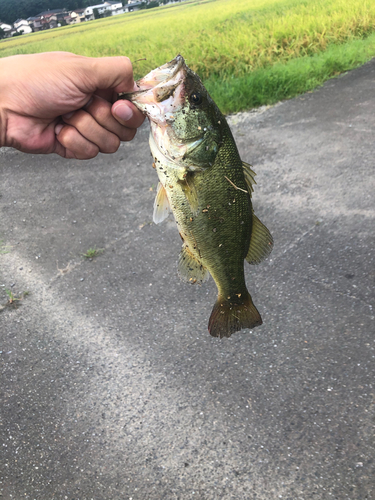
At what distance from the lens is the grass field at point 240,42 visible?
6883 mm

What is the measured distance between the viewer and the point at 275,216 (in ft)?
14.1

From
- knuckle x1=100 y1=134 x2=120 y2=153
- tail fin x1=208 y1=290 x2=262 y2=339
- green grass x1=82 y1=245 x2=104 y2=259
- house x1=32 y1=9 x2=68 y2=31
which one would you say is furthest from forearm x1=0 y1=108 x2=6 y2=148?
house x1=32 y1=9 x2=68 y2=31

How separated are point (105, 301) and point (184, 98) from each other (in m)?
2.61

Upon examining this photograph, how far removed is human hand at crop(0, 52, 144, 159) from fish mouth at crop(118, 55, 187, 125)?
374 millimetres

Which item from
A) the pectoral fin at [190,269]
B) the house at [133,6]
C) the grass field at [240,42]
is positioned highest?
the house at [133,6]

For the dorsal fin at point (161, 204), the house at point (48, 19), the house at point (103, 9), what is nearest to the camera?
the dorsal fin at point (161, 204)

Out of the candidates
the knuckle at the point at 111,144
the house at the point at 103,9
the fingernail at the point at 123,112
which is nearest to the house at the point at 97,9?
the house at the point at 103,9

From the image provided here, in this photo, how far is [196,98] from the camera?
1.47 metres

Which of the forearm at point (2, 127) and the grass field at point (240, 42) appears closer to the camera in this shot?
the forearm at point (2, 127)

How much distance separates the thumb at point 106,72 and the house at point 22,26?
19.7 feet

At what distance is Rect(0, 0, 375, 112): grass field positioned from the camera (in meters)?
6.88

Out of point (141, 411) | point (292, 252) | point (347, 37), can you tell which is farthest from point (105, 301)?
point (347, 37)

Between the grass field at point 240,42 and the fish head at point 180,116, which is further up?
the fish head at point 180,116

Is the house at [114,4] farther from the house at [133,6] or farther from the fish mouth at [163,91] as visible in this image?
the fish mouth at [163,91]
